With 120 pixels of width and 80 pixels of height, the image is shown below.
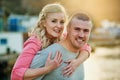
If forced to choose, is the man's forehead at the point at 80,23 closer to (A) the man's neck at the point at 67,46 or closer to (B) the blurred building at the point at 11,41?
(A) the man's neck at the point at 67,46

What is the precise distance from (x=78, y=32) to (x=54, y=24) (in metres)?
0.15

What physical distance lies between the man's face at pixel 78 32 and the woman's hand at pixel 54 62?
0.08 meters

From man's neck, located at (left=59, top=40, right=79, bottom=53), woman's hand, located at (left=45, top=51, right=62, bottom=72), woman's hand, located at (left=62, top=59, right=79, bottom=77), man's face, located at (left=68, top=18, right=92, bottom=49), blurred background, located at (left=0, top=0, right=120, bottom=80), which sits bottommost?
blurred background, located at (left=0, top=0, right=120, bottom=80)

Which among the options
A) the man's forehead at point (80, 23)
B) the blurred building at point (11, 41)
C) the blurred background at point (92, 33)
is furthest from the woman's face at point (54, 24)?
the blurred building at point (11, 41)

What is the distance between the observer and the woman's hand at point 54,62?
197 cm

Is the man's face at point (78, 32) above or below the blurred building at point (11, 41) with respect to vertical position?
above

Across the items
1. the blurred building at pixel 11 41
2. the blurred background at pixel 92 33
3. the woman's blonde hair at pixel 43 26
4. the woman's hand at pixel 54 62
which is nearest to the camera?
the woman's hand at pixel 54 62

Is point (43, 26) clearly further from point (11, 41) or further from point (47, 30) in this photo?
point (11, 41)

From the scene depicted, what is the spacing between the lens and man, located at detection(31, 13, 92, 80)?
1.99 meters

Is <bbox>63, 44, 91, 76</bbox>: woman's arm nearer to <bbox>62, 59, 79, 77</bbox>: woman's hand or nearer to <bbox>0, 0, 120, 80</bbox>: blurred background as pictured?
<bbox>62, 59, 79, 77</bbox>: woman's hand

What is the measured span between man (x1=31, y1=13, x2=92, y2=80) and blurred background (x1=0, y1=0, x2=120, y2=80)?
2.04 metres

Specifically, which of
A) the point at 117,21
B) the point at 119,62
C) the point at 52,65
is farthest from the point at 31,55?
the point at 117,21

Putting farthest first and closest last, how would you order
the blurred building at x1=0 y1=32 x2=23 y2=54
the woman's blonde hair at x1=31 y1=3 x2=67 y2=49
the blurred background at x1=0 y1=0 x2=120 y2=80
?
the blurred background at x1=0 y1=0 x2=120 y2=80 → the blurred building at x1=0 y1=32 x2=23 y2=54 → the woman's blonde hair at x1=31 y1=3 x2=67 y2=49

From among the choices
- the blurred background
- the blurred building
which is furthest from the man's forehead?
the blurred building
